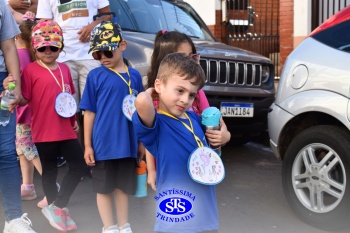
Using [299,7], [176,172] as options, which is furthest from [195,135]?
[299,7]

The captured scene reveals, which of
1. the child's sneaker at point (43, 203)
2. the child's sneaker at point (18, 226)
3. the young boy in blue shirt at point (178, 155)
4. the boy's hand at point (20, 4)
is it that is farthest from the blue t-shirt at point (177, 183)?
the boy's hand at point (20, 4)

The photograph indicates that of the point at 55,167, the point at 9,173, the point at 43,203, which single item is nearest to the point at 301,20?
the point at 43,203

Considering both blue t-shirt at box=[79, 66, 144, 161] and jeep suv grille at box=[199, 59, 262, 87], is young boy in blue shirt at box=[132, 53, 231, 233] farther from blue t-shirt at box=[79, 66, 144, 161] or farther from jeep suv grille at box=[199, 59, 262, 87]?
jeep suv grille at box=[199, 59, 262, 87]

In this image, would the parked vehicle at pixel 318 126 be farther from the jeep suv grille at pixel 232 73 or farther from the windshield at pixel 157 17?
the windshield at pixel 157 17

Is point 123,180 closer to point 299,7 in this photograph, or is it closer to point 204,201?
point 204,201

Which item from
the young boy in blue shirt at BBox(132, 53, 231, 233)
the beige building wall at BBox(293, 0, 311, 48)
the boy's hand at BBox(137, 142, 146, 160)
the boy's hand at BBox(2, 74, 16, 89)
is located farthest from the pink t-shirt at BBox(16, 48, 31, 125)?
the beige building wall at BBox(293, 0, 311, 48)

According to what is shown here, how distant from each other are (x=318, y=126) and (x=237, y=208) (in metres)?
1.09

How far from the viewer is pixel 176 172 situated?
8.26ft

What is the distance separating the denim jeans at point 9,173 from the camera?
146 inches

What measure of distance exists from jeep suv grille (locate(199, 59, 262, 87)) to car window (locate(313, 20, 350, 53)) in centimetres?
169

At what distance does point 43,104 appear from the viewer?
4121mm

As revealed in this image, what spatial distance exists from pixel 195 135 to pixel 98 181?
1.31 meters

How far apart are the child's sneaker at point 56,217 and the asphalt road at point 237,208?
0.35 ft

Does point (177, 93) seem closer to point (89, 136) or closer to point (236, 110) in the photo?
point (89, 136)
